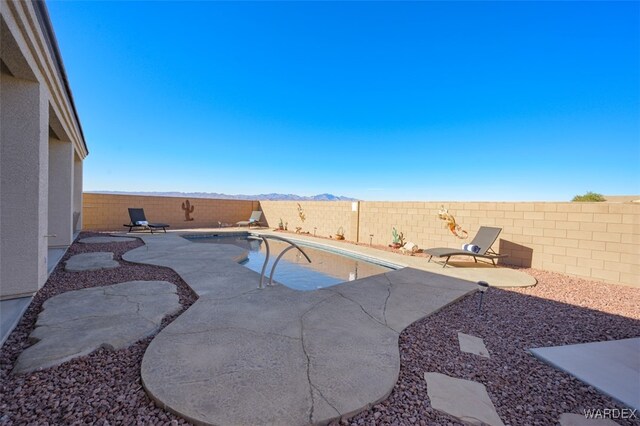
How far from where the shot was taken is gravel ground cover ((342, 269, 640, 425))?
175 centimetres

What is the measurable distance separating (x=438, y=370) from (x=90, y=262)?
20.9 feet

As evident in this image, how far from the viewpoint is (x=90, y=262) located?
17.2 ft

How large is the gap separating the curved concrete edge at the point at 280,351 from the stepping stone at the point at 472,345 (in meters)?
0.56

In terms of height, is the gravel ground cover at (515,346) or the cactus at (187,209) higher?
the cactus at (187,209)

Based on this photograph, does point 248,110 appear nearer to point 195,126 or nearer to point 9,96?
point 195,126

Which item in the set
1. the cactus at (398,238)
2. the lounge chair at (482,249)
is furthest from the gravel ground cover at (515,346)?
the cactus at (398,238)

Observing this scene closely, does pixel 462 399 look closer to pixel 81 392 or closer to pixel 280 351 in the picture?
pixel 280 351

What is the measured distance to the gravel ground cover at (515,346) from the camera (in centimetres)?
175

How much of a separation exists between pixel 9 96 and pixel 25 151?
2.09 feet

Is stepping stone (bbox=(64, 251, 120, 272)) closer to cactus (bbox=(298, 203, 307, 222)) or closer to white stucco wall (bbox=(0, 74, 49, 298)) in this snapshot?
white stucco wall (bbox=(0, 74, 49, 298))

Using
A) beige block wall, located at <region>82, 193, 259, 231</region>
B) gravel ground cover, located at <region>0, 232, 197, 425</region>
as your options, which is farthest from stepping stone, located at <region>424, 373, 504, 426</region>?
beige block wall, located at <region>82, 193, 259, 231</region>

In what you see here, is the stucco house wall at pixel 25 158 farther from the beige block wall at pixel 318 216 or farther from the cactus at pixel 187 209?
the cactus at pixel 187 209

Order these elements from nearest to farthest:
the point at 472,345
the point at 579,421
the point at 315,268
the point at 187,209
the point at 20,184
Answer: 1. the point at 579,421
2. the point at 472,345
3. the point at 20,184
4. the point at 315,268
5. the point at 187,209

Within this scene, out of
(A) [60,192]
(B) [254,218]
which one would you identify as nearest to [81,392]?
(A) [60,192]
